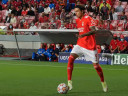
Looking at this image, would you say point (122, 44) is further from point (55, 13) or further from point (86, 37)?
point (86, 37)

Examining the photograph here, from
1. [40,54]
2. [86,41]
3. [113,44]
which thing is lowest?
[40,54]

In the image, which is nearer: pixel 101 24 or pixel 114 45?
pixel 114 45

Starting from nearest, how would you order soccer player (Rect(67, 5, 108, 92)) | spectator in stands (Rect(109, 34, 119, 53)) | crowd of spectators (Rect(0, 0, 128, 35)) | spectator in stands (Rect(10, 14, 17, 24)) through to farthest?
soccer player (Rect(67, 5, 108, 92)) < spectator in stands (Rect(109, 34, 119, 53)) < crowd of spectators (Rect(0, 0, 128, 35)) < spectator in stands (Rect(10, 14, 17, 24))

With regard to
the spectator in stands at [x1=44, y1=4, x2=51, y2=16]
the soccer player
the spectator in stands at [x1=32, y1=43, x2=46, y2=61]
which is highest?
the spectator in stands at [x1=44, y1=4, x2=51, y2=16]

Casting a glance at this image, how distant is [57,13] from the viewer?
83.8ft

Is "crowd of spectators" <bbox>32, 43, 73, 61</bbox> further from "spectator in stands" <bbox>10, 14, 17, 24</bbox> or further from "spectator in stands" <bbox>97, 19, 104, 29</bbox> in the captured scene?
"spectator in stands" <bbox>10, 14, 17, 24</bbox>

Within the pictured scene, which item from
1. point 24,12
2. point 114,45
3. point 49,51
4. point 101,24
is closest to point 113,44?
point 114,45

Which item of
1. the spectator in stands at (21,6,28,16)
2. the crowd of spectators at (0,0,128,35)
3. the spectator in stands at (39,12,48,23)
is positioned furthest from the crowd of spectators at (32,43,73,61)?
the spectator in stands at (21,6,28,16)

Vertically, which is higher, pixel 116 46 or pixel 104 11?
pixel 104 11

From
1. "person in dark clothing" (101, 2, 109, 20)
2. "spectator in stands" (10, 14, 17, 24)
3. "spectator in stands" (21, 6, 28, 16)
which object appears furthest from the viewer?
"spectator in stands" (21, 6, 28, 16)

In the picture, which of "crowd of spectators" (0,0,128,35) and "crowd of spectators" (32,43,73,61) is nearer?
"crowd of spectators" (0,0,128,35)

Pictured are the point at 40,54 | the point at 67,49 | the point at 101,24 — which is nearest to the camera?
the point at 101,24

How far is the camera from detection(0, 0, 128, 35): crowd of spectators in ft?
73.4

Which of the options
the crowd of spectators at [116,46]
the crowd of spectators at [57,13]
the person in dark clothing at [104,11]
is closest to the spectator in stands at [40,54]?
the crowd of spectators at [57,13]
